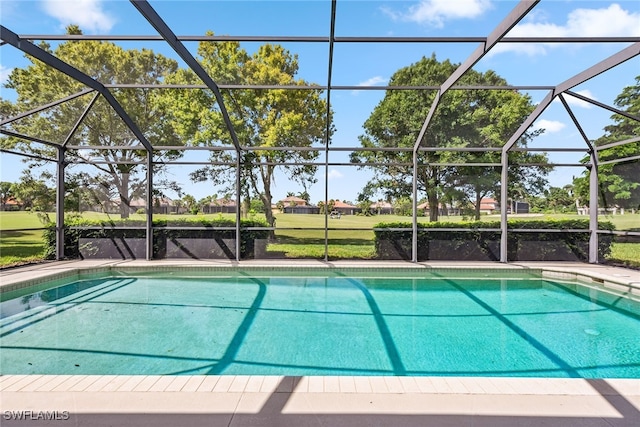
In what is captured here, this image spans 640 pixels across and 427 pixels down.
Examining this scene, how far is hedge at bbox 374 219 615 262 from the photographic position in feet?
28.5

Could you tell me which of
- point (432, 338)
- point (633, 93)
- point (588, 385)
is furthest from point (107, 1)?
point (633, 93)

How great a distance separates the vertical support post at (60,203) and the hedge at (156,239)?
0.50ft

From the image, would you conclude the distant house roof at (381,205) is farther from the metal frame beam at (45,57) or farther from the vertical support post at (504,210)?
the metal frame beam at (45,57)

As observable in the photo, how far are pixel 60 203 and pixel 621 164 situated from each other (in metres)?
12.9

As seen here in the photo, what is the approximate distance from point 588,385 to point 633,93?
6.95 meters

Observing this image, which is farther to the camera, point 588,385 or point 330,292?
point 330,292

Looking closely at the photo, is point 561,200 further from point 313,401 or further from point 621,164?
point 313,401

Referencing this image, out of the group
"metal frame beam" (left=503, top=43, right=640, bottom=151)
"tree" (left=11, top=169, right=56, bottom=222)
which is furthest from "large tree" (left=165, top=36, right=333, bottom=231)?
"metal frame beam" (left=503, top=43, right=640, bottom=151)

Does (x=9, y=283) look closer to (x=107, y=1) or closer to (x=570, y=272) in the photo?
(x=107, y=1)

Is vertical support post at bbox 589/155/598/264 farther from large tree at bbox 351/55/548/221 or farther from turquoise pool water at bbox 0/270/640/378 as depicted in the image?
turquoise pool water at bbox 0/270/640/378

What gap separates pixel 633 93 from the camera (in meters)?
6.86

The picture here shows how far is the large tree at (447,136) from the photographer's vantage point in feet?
27.4

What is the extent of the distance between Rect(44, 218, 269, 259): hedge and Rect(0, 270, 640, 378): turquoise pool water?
5.72 feet

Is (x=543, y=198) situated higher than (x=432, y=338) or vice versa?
(x=543, y=198)
